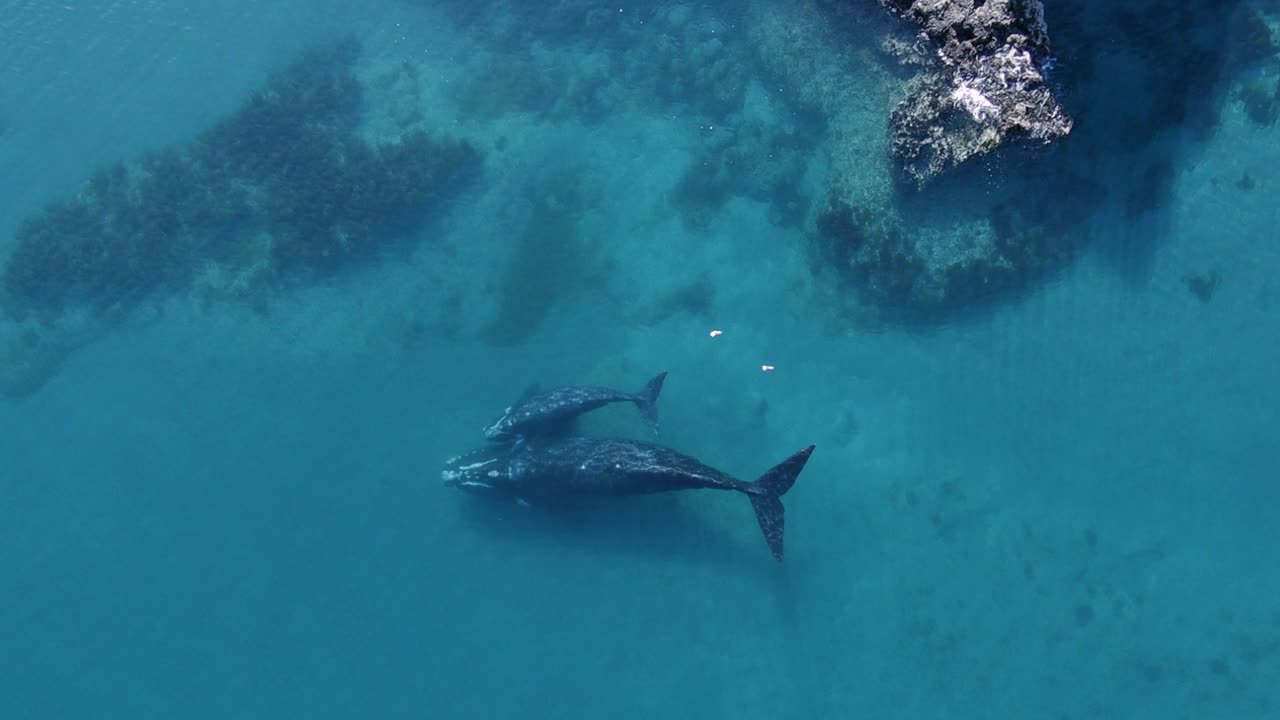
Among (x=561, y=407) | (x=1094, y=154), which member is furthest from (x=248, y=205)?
(x=1094, y=154)

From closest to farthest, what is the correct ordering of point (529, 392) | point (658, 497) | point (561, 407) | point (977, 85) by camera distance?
point (977, 85)
point (561, 407)
point (658, 497)
point (529, 392)

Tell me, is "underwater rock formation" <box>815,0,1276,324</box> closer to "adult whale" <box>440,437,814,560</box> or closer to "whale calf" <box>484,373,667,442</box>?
"adult whale" <box>440,437,814,560</box>

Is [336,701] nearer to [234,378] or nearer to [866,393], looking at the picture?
[234,378]

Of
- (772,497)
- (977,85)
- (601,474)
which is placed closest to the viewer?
(772,497)

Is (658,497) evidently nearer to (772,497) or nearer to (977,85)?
(772,497)

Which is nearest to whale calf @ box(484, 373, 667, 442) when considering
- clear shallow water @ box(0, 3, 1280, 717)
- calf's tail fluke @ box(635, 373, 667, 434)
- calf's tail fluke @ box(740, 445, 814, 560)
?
calf's tail fluke @ box(635, 373, 667, 434)

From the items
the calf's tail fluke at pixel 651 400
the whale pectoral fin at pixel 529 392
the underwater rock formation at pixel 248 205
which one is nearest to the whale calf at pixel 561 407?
the calf's tail fluke at pixel 651 400
